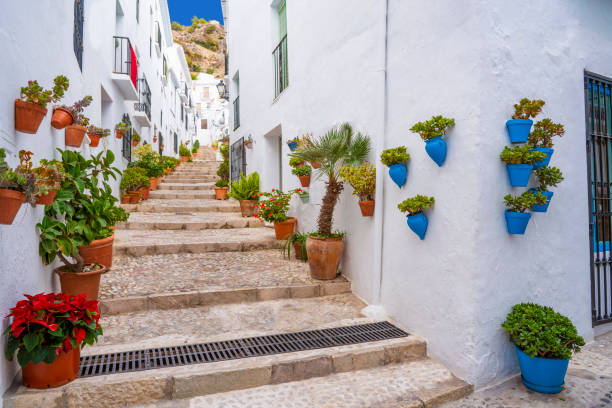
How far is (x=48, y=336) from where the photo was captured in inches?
91.2

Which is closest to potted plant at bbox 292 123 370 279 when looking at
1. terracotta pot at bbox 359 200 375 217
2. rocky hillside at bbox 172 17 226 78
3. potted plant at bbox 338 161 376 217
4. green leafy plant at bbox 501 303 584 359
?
potted plant at bbox 338 161 376 217

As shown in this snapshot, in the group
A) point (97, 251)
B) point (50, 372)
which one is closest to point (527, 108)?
point (50, 372)

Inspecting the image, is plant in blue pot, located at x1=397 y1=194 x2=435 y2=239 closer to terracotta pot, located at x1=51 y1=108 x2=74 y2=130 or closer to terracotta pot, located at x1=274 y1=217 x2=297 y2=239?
Answer: terracotta pot, located at x1=51 y1=108 x2=74 y2=130

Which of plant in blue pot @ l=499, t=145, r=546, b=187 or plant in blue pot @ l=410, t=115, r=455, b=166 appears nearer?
plant in blue pot @ l=499, t=145, r=546, b=187

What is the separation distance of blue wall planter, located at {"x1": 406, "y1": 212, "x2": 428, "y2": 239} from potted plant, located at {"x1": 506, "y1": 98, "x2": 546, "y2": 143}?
88cm

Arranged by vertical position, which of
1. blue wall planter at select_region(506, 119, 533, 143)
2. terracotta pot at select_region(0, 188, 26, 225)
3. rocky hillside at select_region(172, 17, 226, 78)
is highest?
rocky hillside at select_region(172, 17, 226, 78)

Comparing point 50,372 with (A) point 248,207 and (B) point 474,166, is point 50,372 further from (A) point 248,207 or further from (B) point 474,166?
(A) point 248,207

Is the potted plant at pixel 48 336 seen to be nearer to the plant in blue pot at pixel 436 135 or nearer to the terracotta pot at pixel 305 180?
the plant in blue pot at pixel 436 135

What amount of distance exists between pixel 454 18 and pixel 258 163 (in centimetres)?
Answer: 620

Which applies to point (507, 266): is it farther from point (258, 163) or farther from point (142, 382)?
point (258, 163)

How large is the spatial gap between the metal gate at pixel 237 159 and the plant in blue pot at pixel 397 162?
7.07 m

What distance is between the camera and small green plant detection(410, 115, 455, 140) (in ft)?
9.40

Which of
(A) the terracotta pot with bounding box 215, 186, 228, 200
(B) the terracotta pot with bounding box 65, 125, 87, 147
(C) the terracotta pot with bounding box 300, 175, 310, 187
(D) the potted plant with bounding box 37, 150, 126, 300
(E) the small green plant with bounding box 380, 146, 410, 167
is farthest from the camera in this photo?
(A) the terracotta pot with bounding box 215, 186, 228, 200

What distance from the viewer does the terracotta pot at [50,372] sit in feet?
7.65
